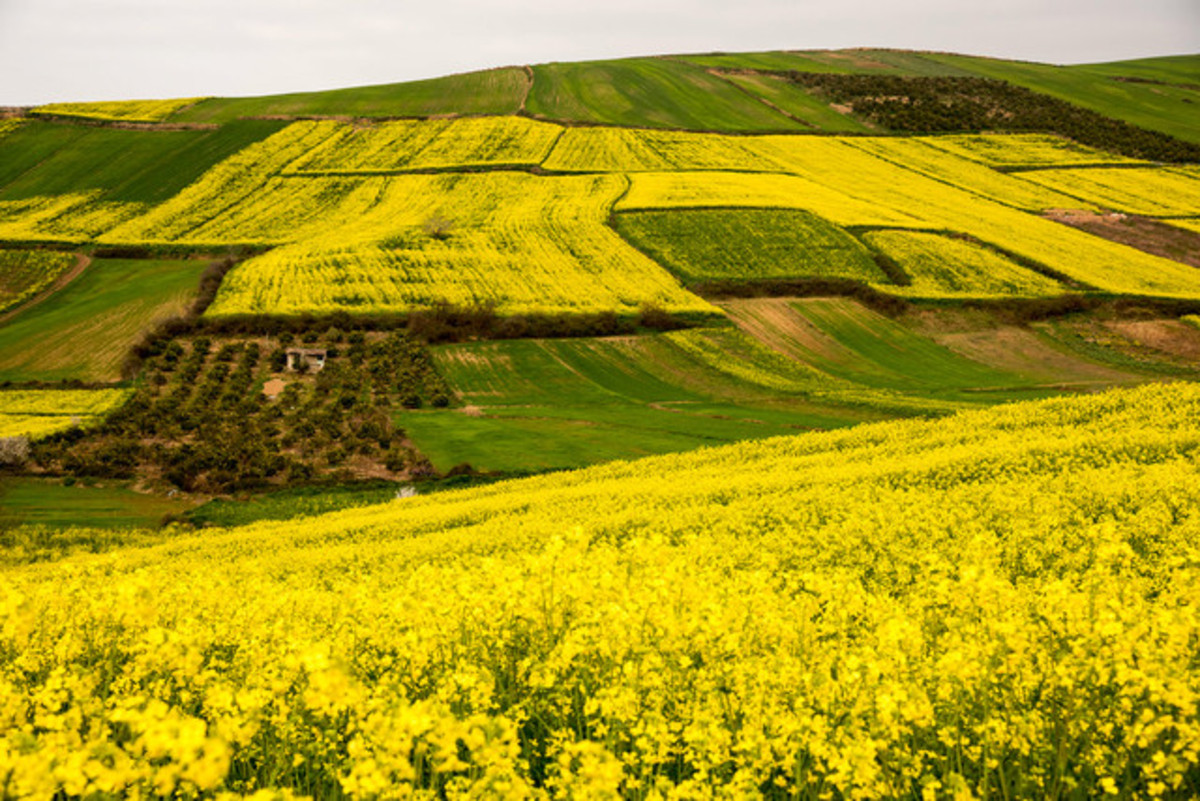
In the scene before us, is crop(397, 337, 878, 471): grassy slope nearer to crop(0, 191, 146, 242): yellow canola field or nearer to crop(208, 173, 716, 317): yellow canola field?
crop(208, 173, 716, 317): yellow canola field

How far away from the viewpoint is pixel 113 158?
415 feet

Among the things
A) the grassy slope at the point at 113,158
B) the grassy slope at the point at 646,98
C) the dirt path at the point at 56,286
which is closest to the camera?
the dirt path at the point at 56,286

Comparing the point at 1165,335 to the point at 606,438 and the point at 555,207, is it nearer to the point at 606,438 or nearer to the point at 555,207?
the point at 606,438

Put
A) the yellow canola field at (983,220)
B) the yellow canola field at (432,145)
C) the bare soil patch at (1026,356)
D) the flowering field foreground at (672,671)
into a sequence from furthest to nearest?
the yellow canola field at (432,145) < the yellow canola field at (983,220) < the bare soil patch at (1026,356) < the flowering field foreground at (672,671)

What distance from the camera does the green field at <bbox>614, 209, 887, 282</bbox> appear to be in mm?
87375

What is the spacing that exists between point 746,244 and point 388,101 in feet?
305

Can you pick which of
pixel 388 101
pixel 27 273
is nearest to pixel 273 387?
pixel 27 273

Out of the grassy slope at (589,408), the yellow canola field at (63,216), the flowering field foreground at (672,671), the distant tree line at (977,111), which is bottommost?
the grassy slope at (589,408)

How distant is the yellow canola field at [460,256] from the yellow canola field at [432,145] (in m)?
8.27

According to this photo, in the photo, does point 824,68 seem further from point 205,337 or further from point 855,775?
point 855,775

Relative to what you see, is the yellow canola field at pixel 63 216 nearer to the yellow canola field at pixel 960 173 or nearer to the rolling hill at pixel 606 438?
the rolling hill at pixel 606 438

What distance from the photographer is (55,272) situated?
8862cm

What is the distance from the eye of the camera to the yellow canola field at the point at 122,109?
144 m

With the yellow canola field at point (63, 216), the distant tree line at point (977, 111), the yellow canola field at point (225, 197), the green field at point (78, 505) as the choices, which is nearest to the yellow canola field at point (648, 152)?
the distant tree line at point (977, 111)
